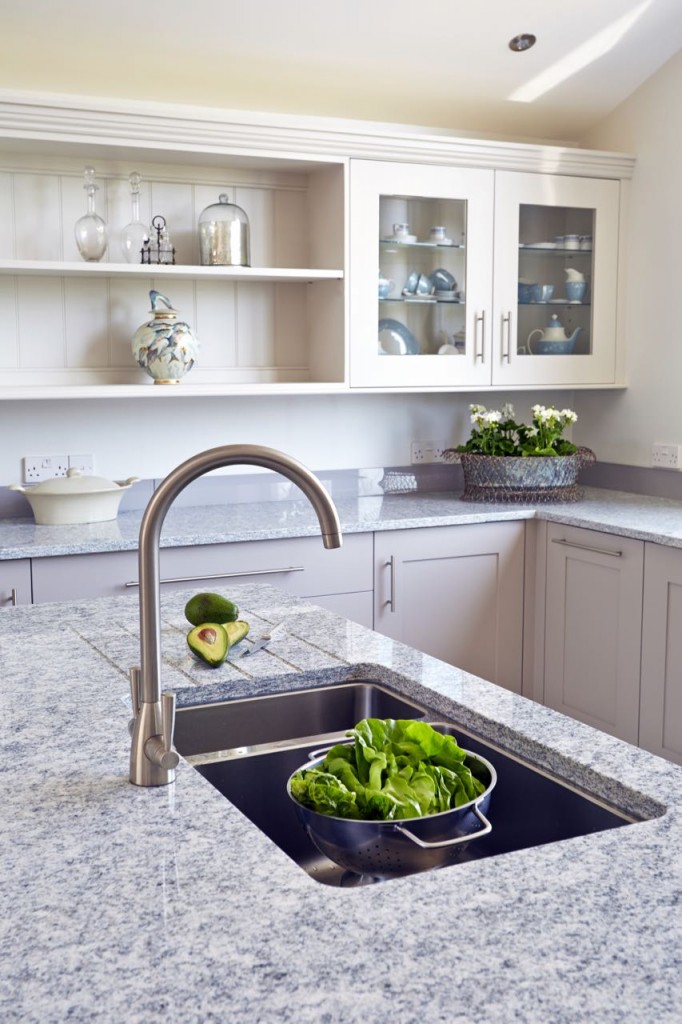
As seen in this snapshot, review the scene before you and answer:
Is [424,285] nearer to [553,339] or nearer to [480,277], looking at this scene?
[480,277]

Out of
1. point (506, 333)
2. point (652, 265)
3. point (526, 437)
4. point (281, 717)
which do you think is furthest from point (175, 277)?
point (281, 717)

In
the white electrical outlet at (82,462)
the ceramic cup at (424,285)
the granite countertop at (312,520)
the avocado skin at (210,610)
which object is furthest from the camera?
the ceramic cup at (424,285)

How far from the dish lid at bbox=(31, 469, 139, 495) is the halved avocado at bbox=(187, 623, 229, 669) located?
1446mm

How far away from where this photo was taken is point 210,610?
1.70 meters

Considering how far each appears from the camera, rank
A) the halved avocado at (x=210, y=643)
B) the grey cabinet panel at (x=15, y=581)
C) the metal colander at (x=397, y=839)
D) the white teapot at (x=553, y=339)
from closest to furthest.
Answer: the metal colander at (x=397, y=839) < the halved avocado at (x=210, y=643) < the grey cabinet panel at (x=15, y=581) < the white teapot at (x=553, y=339)

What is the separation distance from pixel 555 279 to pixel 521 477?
29.5 inches

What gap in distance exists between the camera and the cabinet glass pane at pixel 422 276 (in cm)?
336

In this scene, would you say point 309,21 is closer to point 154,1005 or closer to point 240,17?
point 240,17

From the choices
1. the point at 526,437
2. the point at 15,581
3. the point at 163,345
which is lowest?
the point at 15,581

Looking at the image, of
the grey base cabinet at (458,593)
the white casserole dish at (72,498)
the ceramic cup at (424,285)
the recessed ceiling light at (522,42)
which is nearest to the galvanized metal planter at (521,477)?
the grey base cabinet at (458,593)

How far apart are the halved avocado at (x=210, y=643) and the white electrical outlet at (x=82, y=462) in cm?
181

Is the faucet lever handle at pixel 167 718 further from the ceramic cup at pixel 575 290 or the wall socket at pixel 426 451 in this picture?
the ceramic cup at pixel 575 290

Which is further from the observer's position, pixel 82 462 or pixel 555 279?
pixel 555 279

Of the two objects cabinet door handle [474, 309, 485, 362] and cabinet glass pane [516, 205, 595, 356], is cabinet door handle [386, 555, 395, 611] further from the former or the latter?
cabinet glass pane [516, 205, 595, 356]
